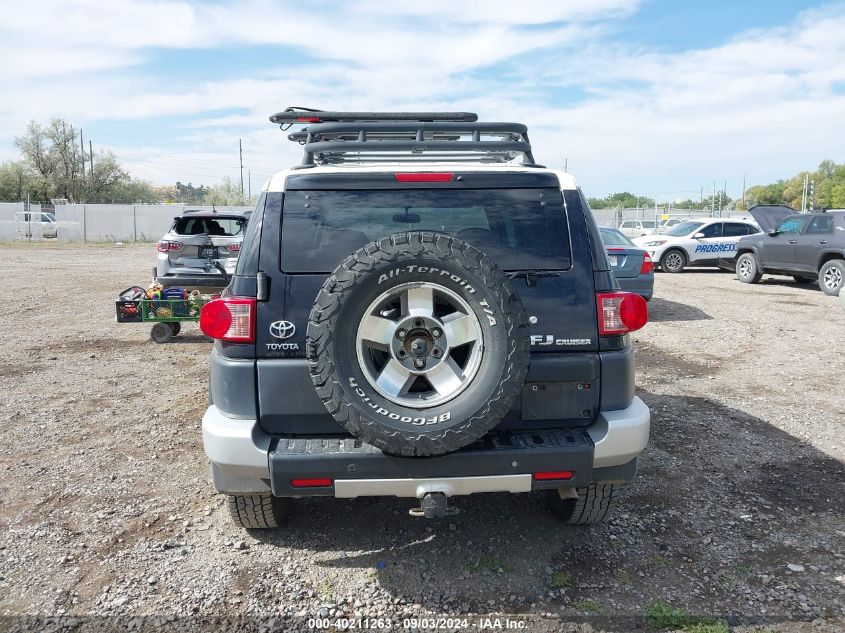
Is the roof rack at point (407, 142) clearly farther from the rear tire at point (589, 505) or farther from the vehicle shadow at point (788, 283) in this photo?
the vehicle shadow at point (788, 283)

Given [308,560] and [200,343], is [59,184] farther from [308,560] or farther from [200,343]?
[308,560]

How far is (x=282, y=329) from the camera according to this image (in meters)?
3.02

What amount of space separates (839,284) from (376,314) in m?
13.7

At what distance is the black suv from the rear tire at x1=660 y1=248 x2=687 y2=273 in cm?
1699

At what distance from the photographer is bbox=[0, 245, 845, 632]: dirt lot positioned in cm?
302

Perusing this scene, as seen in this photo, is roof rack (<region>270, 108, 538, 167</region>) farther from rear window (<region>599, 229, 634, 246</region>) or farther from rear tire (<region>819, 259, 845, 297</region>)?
rear tire (<region>819, 259, 845, 297</region>)

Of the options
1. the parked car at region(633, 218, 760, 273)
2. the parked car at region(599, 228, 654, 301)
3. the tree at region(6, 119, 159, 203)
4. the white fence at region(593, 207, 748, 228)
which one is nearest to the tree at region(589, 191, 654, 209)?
the white fence at region(593, 207, 748, 228)

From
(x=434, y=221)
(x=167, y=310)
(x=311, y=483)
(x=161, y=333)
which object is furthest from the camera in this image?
(x=161, y=333)

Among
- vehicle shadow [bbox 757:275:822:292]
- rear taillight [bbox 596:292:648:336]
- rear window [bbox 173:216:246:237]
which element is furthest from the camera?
vehicle shadow [bbox 757:275:822:292]

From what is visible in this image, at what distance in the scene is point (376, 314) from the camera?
2.88 meters

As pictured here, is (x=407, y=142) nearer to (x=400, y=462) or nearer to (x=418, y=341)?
(x=418, y=341)

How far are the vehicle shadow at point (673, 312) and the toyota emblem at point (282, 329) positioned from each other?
8.83m

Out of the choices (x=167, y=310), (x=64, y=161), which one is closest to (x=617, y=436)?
(x=167, y=310)

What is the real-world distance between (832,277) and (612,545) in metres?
12.7
